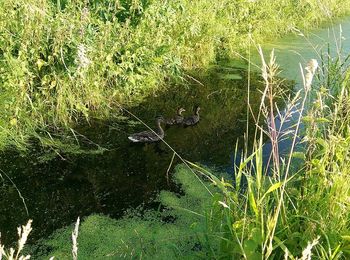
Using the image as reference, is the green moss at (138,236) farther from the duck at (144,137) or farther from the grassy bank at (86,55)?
the grassy bank at (86,55)

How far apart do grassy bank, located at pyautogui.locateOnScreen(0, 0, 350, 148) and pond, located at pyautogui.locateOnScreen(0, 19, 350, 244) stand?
0.23 m

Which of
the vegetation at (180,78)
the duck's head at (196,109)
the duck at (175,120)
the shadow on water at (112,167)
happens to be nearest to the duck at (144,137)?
the shadow on water at (112,167)

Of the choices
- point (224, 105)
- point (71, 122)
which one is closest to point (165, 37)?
point (224, 105)

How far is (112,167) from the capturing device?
3885 millimetres

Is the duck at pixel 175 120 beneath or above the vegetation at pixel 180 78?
beneath

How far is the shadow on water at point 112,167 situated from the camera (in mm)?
3293

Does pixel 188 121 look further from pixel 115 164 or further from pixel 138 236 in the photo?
pixel 138 236

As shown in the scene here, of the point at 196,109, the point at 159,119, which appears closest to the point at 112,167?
the point at 159,119

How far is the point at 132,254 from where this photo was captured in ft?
9.29

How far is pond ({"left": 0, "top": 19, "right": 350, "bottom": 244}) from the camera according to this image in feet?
10.8

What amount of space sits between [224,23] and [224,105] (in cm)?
183

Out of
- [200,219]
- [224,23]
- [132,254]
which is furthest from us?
[224,23]

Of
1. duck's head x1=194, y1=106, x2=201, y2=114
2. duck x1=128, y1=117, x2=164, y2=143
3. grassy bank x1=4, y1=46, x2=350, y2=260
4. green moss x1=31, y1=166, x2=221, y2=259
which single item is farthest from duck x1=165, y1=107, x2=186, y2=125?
green moss x1=31, y1=166, x2=221, y2=259

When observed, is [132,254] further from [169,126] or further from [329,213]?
[169,126]
